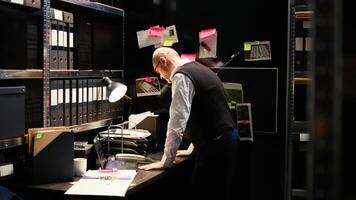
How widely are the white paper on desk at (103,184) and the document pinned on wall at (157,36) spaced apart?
4.51ft

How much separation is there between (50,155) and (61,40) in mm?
742

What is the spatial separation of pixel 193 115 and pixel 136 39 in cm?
112

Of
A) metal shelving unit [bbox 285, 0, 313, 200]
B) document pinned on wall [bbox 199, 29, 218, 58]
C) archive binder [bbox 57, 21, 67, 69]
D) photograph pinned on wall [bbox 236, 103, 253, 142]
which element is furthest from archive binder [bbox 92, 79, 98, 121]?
metal shelving unit [bbox 285, 0, 313, 200]

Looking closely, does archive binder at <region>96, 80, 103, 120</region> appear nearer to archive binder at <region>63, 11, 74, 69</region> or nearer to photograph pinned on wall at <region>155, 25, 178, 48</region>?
archive binder at <region>63, 11, 74, 69</region>

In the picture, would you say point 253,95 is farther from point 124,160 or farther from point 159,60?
point 124,160

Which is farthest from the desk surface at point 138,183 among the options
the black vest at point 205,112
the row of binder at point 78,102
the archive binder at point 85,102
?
the archive binder at point 85,102

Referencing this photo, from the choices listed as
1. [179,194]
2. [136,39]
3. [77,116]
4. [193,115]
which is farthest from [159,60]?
[179,194]

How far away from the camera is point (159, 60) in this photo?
2988mm

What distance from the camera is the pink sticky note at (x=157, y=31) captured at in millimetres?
3697

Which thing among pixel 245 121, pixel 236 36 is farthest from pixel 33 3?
pixel 245 121

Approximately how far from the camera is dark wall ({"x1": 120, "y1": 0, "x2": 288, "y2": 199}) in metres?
3.45

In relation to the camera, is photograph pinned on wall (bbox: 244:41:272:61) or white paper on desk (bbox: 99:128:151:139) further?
photograph pinned on wall (bbox: 244:41:272:61)

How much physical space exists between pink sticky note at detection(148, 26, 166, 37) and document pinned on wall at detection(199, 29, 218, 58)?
0.99 ft

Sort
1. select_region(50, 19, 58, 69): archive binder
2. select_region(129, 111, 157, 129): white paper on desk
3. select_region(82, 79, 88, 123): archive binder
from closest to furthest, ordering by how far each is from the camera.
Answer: select_region(50, 19, 58, 69): archive binder → select_region(82, 79, 88, 123): archive binder → select_region(129, 111, 157, 129): white paper on desk
